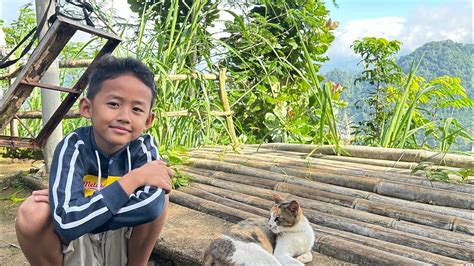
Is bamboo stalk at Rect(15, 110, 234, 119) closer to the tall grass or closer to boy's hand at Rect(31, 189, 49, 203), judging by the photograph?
the tall grass

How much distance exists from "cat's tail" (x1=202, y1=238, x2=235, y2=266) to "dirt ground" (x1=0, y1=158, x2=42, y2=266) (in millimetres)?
861

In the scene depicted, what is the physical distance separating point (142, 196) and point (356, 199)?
Result: 108 cm

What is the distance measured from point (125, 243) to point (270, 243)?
1.71 feet

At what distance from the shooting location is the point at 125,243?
143 centimetres

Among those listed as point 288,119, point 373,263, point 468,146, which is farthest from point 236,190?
point 288,119

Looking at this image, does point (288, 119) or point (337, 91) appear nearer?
point (288, 119)

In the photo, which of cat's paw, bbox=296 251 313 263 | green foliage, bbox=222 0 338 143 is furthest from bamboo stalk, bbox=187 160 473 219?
green foliage, bbox=222 0 338 143

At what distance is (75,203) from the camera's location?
3.88 feet

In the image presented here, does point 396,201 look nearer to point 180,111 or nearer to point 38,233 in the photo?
point 38,233

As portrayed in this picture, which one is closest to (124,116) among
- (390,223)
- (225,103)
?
(390,223)

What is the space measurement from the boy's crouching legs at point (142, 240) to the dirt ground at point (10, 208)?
58 centimetres

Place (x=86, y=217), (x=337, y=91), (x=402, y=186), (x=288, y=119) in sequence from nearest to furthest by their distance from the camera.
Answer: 1. (x=86, y=217)
2. (x=402, y=186)
3. (x=288, y=119)
4. (x=337, y=91)

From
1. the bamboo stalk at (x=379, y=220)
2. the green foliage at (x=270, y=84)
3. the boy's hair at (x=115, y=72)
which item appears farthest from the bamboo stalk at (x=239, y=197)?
the green foliage at (x=270, y=84)

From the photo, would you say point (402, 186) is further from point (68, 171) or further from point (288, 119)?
point (288, 119)
